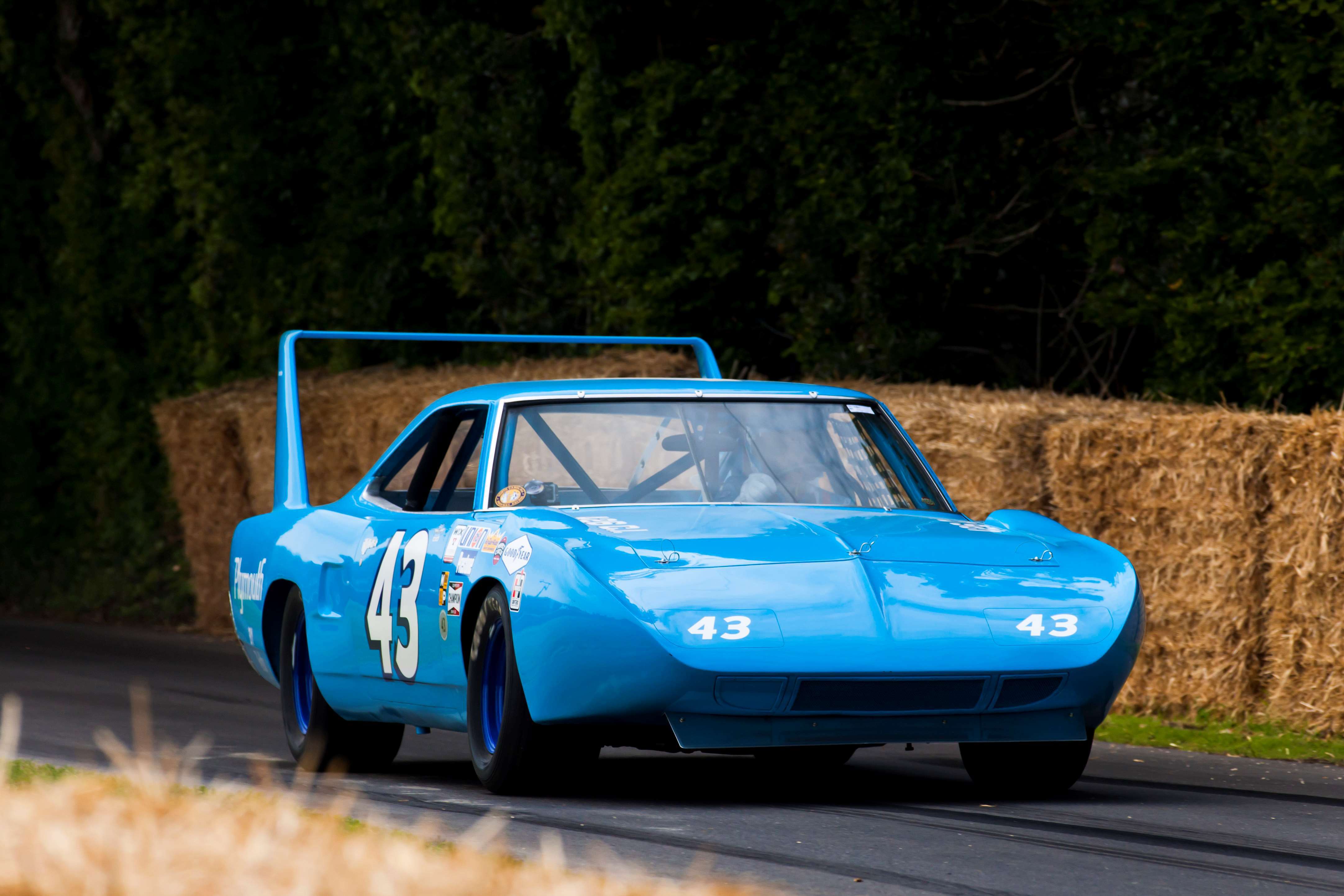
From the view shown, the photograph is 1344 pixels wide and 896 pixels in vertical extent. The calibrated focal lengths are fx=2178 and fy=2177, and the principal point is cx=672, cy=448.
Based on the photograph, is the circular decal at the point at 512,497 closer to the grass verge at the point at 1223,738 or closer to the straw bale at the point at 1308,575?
the grass verge at the point at 1223,738

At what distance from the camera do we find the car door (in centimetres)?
774

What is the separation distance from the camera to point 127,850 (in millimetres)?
3967

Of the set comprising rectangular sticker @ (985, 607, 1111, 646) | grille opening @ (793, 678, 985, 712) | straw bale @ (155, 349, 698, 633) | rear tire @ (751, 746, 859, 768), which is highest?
rectangular sticker @ (985, 607, 1111, 646)

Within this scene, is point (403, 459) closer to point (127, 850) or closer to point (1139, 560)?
point (1139, 560)

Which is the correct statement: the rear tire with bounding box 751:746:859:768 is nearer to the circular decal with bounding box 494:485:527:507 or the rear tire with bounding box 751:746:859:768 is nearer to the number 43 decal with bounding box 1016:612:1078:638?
the circular decal with bounding box 494:485:527:507

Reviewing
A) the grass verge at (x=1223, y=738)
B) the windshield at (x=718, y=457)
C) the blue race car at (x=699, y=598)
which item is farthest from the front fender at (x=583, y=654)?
the grass verge at (x=1223, y=738)

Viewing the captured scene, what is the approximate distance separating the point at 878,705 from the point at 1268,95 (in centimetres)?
861

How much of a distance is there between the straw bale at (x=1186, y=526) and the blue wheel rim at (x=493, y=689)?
16.0 feet

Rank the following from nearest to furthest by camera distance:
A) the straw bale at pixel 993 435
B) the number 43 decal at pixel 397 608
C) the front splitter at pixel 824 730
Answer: the front splitter at pixel 824 730 < the number 43 decal at pixel 397 608 < the straw bale at pixel 993 435

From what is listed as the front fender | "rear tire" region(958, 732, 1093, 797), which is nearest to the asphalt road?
"rear tire" region(958, 732, 1093, 797)

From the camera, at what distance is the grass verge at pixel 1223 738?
32.9 ft

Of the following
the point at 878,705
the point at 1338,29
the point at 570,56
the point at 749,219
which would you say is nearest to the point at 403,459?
the point at 878,705

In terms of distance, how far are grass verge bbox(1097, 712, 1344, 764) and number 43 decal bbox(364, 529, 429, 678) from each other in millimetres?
3770

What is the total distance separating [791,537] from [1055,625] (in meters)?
0.90
